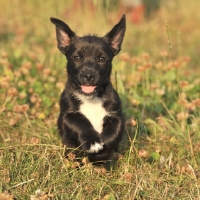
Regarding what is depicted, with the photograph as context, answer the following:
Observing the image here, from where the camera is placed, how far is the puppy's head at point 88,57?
4.73 m

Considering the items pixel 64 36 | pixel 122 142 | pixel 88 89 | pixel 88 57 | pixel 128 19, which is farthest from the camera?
pixel 128 19

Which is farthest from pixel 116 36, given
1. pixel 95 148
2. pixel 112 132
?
pixel 95 148

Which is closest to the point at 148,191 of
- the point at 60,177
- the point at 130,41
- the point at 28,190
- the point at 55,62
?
the point at 60,177

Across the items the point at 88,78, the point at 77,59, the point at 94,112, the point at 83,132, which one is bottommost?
the point at 83,132

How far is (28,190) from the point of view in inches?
162

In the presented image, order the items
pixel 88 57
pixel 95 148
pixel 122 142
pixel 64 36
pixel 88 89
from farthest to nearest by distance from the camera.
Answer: pixel 122 142
pixel 64 36
pixel 88 57
pixel 88 89
pixel 95 148

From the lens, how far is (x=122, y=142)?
5496mm

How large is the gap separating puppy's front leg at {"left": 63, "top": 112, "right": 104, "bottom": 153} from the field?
174 mm

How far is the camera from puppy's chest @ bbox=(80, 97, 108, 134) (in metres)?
4.84

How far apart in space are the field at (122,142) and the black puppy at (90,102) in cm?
16

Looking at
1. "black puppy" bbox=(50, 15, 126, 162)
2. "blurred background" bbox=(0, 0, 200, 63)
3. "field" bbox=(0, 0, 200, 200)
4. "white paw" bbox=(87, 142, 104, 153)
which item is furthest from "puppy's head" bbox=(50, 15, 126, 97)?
"blurred background" bbox=(0, 0, 200, 63)

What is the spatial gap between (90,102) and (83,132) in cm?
37

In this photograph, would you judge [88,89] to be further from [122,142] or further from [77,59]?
[122,142]

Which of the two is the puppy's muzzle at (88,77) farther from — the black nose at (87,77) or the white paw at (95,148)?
the white paw at (95,148)
